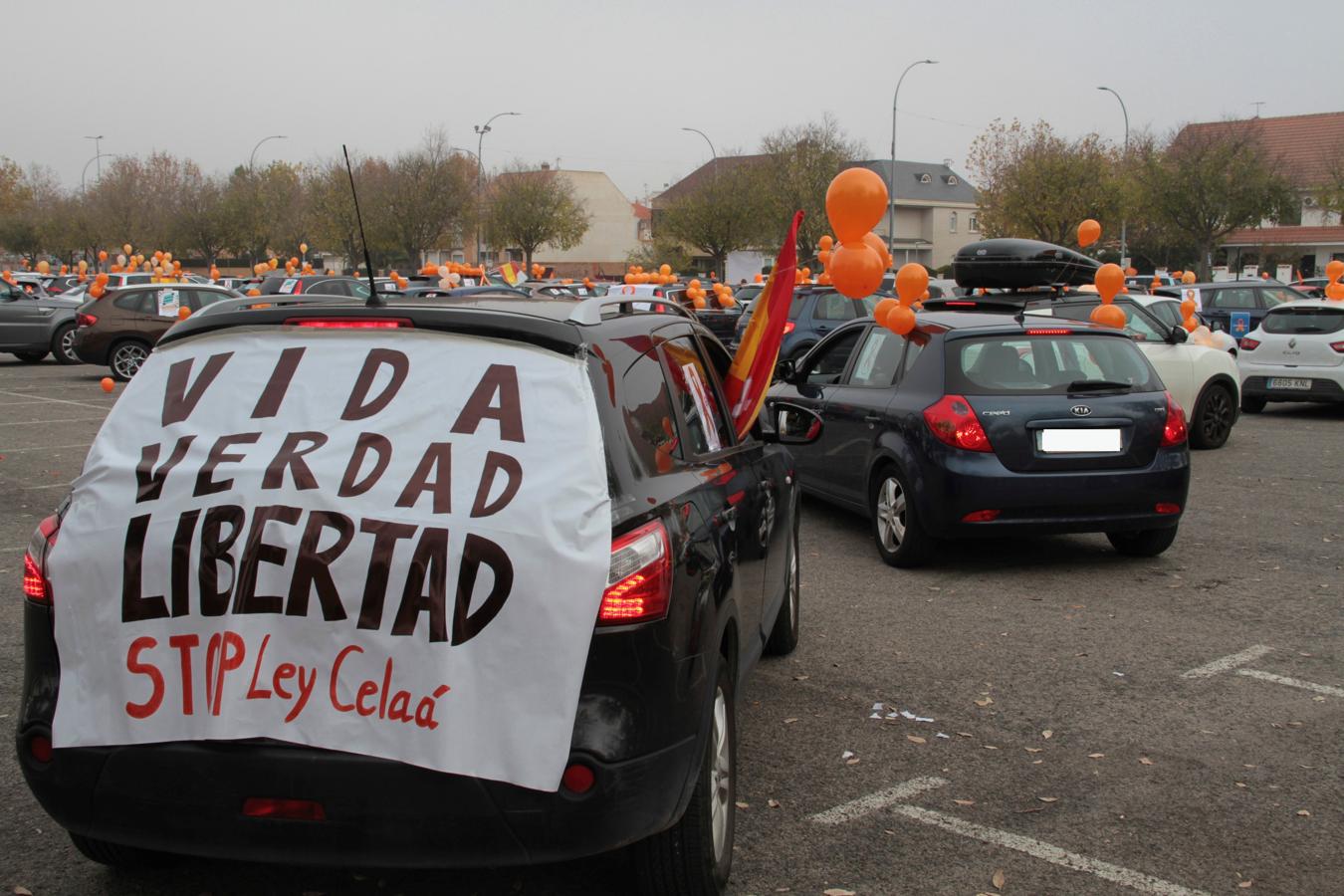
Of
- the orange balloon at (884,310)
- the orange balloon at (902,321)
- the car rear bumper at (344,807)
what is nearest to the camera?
the car rear bumper at (344,807)

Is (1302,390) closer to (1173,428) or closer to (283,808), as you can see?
(1173,428)

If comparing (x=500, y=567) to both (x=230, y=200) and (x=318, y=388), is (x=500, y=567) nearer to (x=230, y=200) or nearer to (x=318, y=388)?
(x=318, y=388)

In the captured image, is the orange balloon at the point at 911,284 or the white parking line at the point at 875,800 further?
the orange balloon at the point at 911,284

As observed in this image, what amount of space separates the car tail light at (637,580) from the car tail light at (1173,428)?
5.37 m

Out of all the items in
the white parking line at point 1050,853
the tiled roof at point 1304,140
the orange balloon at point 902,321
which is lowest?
the white parking line at point 1050,853

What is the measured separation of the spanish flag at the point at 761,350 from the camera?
17.0ft

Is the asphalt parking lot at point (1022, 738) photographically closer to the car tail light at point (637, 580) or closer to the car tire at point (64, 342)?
the car tail light at point (637, 580)

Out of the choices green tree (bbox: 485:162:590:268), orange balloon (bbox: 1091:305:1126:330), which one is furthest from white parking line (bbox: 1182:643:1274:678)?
green tree (bbox: 485:162:590:268)

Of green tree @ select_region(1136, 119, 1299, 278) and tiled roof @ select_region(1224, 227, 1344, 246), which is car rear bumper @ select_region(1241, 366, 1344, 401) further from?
tiled roof @ select_region(1224, 227, 1344, 246)

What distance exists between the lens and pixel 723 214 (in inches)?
2532

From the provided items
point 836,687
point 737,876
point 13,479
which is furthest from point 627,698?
point 13,479

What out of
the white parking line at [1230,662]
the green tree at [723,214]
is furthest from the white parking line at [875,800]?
the green tree at [723,214]

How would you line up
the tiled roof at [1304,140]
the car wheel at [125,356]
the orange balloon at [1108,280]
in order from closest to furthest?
the orange balloon at [1108,280] < the car wheel at [125,356] < the tiled roof at [1304,140]

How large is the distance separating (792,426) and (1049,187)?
144 ft
